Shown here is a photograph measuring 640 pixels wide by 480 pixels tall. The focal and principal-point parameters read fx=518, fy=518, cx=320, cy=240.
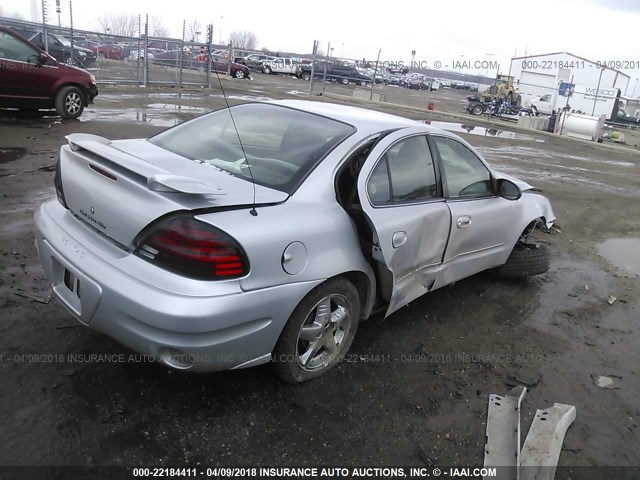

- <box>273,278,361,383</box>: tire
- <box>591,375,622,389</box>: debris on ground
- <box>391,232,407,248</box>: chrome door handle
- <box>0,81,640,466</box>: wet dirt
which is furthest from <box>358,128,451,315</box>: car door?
<box>591,375,622,389</box>: debris on ground

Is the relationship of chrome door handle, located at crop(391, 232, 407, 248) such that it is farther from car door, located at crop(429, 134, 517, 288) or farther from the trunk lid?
the trunk lid

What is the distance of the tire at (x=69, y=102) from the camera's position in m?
10.7

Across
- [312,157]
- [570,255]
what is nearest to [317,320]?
[312,157]

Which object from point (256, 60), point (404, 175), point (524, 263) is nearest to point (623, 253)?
point (524, 263)

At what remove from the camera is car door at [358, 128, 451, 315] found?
319 cm

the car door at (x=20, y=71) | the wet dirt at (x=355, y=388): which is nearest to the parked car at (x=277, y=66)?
the car door at (x=20, y=71)

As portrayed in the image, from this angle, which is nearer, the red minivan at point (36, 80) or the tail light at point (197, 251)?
the tail light at point (197, 251)

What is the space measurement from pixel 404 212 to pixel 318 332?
3.19 ft

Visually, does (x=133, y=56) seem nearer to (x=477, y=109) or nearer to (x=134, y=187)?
(x=477, y=109)

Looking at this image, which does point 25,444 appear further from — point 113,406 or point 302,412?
point 302,412

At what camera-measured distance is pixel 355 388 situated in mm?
3146

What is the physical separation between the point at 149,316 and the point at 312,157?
1351 mm

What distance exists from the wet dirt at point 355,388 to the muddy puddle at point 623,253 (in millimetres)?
1059

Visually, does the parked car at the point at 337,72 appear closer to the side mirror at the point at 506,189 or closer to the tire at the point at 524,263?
the tire at the point at 524,263
